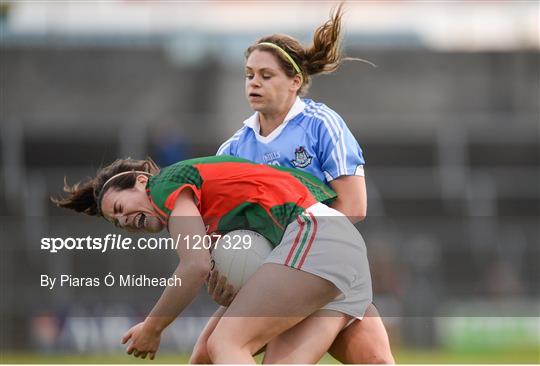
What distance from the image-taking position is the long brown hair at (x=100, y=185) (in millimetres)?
4965

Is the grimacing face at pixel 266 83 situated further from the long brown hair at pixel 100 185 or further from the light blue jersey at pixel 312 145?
the long brown hair at pixel 100 185

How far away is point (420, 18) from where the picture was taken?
20875 millimetres

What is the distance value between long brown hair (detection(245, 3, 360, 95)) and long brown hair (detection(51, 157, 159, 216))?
85 cm

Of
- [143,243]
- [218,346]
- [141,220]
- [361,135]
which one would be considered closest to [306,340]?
[218,346]

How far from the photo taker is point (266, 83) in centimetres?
551

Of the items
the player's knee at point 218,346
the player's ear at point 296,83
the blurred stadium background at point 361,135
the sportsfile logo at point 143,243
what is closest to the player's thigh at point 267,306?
the player's knee at point 218,346

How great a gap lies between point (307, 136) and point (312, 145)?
54mm

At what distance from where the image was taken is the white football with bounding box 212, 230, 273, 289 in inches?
195

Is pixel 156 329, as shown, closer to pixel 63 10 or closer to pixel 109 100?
pixel 109 100

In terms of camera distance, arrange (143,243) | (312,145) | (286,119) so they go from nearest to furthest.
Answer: (312,145), (286,119), (143,243)

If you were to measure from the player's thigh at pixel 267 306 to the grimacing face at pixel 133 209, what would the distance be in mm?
491

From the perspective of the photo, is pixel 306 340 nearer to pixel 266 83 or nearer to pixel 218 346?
pixel 218 346

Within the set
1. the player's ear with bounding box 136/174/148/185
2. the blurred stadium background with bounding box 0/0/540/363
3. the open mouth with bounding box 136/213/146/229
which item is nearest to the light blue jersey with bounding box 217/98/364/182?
the player's ear with bounding box 136/174/148/185

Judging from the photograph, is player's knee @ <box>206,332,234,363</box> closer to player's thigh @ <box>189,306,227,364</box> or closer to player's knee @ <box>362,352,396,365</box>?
player's thigh @ <box>189,306,227,364</box>
